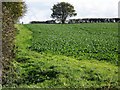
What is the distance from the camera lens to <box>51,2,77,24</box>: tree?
382ft

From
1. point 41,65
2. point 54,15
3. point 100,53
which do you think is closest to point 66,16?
point 54,15

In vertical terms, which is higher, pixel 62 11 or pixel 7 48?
pixel 7 48

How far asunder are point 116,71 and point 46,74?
13.6ft

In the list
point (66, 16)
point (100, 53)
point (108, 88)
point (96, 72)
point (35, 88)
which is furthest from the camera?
point (66, 16)

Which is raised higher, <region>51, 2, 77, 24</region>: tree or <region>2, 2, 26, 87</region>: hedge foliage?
<region>2, 2, 26, 87</region>: hedge foliage

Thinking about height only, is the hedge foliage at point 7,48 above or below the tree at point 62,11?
above

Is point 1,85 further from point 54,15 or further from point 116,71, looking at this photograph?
point 54,15

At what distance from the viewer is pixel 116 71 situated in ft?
69.3

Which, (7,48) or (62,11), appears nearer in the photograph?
(7,48)

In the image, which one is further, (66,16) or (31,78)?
(66,16)

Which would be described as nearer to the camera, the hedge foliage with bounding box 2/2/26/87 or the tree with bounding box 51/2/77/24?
the hedge foliage with bounding box 2/2/26/87

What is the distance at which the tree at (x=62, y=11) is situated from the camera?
382 feet

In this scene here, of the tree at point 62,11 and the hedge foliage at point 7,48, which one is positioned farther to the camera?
the tree at point 62,11

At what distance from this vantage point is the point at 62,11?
118688 mm
